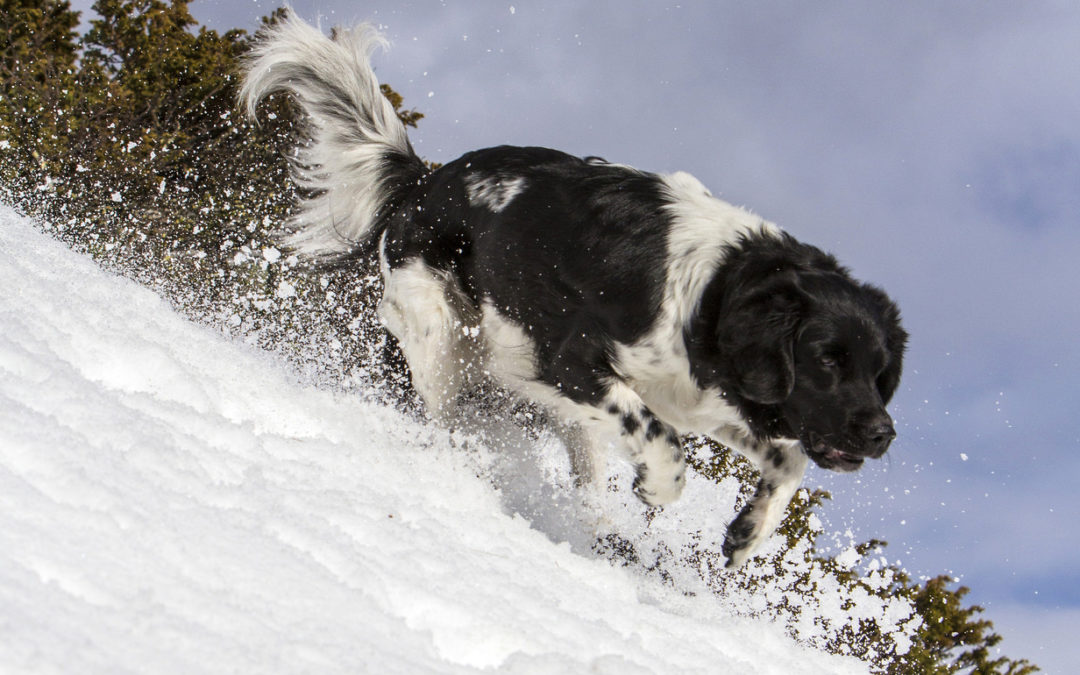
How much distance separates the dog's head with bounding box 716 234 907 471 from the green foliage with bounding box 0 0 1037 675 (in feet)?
9.45

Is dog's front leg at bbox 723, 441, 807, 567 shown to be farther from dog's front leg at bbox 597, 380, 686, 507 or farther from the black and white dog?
dog's front leg at bbox 597, 380, 686, 507

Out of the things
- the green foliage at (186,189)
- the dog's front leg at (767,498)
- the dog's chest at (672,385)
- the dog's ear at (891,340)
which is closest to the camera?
the dog's ear at (891,340)

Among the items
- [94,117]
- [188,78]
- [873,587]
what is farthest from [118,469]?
[188,78]

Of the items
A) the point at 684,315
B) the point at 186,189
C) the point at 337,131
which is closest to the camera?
the point at 684,315

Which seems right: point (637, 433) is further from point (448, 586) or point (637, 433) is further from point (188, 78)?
point (188, 78)

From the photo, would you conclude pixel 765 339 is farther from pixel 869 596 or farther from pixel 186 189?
pixel 186 189

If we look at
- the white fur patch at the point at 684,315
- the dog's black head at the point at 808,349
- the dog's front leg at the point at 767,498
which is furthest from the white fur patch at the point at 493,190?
the dog's front leg at the point at 767,498

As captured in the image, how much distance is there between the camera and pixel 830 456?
11.4 feet

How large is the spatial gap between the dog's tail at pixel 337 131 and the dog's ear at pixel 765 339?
7.66ft

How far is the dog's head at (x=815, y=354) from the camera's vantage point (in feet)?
10.9

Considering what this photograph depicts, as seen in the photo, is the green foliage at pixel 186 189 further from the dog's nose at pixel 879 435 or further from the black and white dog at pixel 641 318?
the dog's nose at pixel 879 435

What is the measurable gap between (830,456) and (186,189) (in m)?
8.86

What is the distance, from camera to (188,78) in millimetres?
11297

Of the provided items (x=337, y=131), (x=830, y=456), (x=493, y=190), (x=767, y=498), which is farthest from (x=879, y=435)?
(x=337, y=131)
